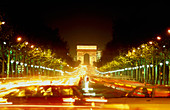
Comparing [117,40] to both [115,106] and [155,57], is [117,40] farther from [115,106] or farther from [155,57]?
[115,106]

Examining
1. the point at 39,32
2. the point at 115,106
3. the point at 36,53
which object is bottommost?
the point at 115,106

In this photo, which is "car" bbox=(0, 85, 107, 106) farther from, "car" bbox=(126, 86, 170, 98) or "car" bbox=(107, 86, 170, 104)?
"car" bbox=(126, 86, 170, 98)

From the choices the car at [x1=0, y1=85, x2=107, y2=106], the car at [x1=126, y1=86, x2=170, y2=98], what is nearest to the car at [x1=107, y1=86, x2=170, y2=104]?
the car at [x1=126, y1=86, x2=170, y2=98]

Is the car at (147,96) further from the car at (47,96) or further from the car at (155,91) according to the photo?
the car at (47,96)

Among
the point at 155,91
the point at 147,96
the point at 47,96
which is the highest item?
the point at 47,96

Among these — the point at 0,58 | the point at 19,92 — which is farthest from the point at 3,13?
the point at 19,92

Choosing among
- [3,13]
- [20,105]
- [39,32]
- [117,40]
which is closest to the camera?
[20,105]

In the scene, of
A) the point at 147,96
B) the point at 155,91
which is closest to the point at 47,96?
the point at 147,96

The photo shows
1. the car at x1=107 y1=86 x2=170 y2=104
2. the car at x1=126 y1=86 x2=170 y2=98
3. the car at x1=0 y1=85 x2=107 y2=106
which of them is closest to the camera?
the car at x1=0 y1=85 x2=107 y2=106

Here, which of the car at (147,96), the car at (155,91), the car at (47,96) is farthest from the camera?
the car at (155,91)

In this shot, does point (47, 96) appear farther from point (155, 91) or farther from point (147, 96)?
point (155, 91)

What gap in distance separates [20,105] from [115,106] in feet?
9.96

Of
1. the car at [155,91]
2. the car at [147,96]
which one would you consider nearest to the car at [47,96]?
the car at [147,96]

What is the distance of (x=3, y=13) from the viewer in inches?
1976
